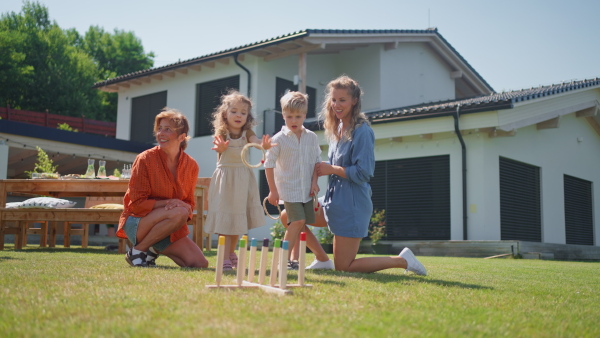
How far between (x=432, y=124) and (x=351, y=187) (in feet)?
31.1

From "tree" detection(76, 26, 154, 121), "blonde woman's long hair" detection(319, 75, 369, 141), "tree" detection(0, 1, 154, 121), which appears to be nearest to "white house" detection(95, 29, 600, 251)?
"blonde woman's long hair" detection(319, 75, 369, 141)

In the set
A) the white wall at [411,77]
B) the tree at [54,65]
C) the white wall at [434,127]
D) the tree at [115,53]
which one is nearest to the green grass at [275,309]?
the white wall at [434,127]

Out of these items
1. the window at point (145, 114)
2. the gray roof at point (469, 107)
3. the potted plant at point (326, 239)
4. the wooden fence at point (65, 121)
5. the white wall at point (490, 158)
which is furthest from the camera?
the wooden fence at point (65, 121)

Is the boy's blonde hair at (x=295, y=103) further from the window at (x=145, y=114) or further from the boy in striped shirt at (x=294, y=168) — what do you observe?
the window at (x=145, y=114)

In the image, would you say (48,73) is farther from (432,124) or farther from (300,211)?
(300,211)

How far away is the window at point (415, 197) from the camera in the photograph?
568 inches

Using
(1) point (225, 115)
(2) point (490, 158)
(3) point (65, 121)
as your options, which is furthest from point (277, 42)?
(3) point (65, 121)

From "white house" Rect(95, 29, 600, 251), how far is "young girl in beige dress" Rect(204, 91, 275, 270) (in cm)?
817

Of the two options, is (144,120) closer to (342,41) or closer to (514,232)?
(342,41)

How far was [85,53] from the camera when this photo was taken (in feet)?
177

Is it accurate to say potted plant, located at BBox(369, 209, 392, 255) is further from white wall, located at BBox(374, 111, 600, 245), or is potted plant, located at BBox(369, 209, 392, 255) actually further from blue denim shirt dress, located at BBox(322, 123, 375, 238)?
blue denim shirt dress, located at BBox(322, 123, 375, 238)

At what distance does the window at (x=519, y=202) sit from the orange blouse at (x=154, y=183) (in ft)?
34.1

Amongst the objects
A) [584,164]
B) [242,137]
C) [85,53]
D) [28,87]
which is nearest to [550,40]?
[584,164]

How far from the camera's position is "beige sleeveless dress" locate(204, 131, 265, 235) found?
19.1ft
